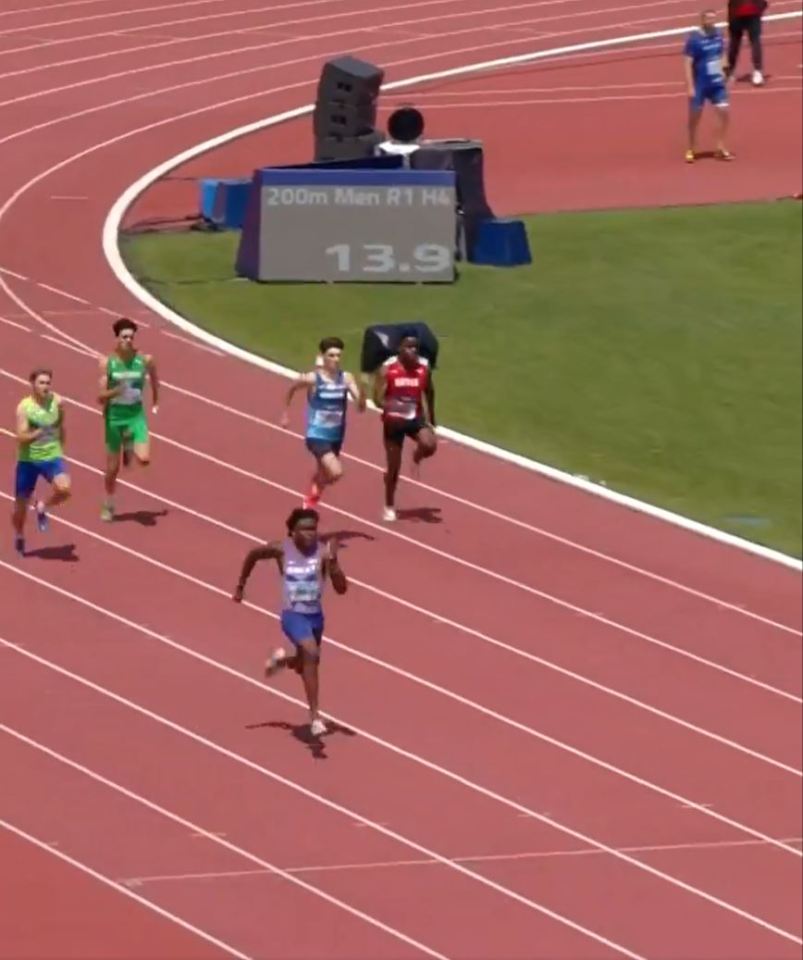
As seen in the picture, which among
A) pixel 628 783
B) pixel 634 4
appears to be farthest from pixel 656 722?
pixel 634 4

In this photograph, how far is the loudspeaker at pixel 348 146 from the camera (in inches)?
1129

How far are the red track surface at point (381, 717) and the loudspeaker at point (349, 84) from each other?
3792mm

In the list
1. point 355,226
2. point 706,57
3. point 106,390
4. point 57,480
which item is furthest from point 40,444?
point 706,57

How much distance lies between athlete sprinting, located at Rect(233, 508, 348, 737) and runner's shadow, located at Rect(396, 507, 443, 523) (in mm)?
4208

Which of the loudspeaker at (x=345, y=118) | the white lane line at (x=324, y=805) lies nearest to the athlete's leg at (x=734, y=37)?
the loudspeaker at (x=345, y=118)

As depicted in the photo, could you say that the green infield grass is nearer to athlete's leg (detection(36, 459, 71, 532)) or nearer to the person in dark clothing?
the person in dark clothing

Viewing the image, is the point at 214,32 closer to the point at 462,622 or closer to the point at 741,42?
the point at 741,42

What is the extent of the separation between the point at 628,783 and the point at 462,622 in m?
2.52

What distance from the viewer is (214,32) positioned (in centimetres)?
3750

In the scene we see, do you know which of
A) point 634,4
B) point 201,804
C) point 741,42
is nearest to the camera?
point 201,804

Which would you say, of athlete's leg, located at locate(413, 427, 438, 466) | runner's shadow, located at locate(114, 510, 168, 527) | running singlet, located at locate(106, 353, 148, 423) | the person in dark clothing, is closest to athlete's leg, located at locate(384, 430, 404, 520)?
athlete's leg, located at locate(413, 427, 438, 466)

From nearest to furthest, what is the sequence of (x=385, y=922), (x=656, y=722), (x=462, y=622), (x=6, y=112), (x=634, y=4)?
(x=385, y=922) → (x=656, y=722) → (x=462, y=622) → (x=6, y=112) → (x=634, y=4)

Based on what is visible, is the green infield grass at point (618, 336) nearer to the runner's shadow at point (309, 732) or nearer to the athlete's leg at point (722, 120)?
the athlete's leg at point (722, 120)

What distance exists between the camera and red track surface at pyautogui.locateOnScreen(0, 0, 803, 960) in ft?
51.1
